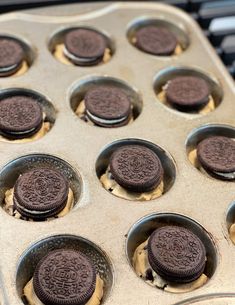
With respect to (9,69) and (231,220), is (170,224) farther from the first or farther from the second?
(9,69)

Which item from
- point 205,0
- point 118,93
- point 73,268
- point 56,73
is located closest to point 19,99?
point 56,73

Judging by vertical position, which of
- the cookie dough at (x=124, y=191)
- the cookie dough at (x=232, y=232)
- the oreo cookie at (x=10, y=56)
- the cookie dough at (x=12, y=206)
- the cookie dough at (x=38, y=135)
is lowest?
the cookie dough at (x=232, y=232)

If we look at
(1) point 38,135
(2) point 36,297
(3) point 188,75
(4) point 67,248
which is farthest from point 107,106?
(2) point 36,297

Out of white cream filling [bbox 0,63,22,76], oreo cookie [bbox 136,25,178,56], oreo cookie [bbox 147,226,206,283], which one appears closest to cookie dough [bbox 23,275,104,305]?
oreo cookie [bbox 147,226,206,283]

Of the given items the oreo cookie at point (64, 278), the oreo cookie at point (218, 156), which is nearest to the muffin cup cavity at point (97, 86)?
the oreo cookie at point (218, 156)

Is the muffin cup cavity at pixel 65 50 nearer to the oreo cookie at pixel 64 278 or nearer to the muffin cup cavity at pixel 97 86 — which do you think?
the muffin cup cavity at pixel 97 86
